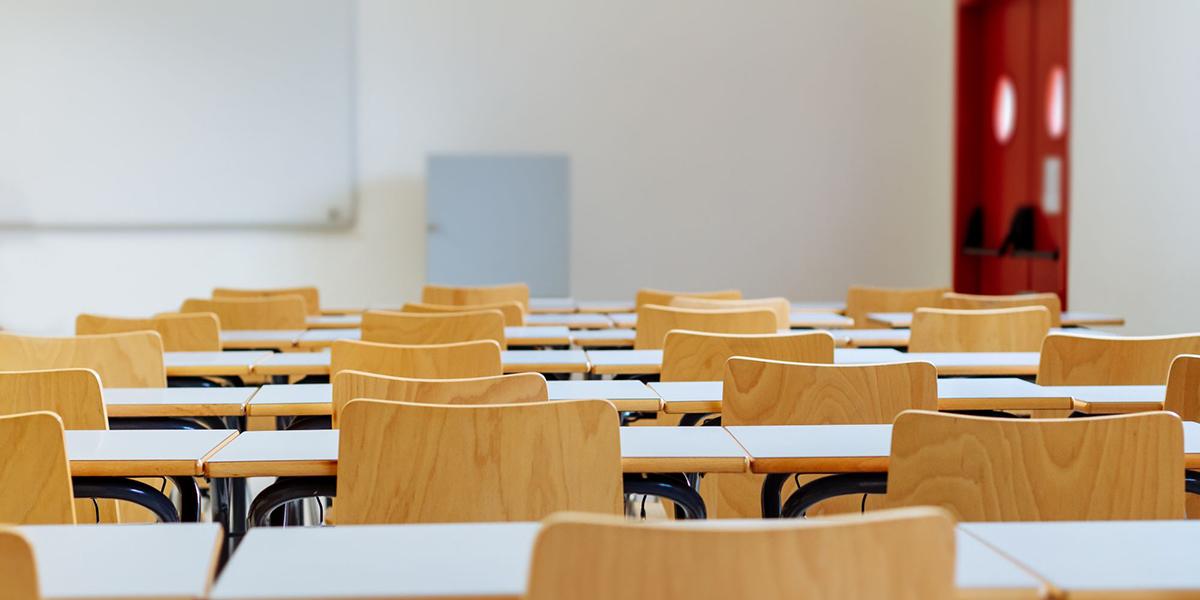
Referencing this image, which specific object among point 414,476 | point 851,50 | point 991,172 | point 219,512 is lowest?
point 219,512

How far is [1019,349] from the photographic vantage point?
418cm

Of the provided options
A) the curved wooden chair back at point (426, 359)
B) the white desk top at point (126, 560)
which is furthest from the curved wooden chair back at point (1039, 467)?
the curved wooden chair back at point (426, 359)

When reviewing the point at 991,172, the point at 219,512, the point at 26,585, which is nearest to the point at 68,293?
the point at 991,172

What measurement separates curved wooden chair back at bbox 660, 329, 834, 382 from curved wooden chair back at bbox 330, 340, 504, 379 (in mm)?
511

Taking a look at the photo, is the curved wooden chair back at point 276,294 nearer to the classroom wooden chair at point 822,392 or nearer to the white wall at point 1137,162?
the classroom wooden chair at point 822,392

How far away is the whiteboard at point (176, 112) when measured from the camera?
885 centimetres

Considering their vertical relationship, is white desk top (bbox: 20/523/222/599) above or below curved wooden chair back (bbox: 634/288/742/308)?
below

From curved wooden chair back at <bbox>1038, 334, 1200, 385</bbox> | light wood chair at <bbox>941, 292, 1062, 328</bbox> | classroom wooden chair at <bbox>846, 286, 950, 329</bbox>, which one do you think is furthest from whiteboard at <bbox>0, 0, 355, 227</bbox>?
curved wooden chair back at <bbox>1038, 334, 1200, 385</bbox>

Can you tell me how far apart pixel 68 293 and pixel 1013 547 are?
8788 millimetres

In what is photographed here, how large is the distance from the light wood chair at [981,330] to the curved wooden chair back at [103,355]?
2.33 meters

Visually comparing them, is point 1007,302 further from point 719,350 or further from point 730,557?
point 730,557

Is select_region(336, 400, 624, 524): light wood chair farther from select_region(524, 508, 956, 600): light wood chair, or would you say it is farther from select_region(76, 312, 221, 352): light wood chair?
select_region(76, 312, 221, 352): light wood chair

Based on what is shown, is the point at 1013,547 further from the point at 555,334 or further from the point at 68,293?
the point at 68,293

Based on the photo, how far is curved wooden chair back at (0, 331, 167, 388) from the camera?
319cm
